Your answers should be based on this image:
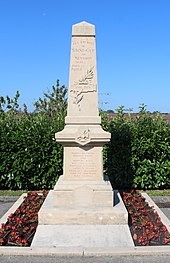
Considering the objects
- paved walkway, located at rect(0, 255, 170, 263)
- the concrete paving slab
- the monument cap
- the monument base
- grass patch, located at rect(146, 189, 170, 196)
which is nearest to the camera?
paved walkway, located at rect(0, 255, 170, 263)

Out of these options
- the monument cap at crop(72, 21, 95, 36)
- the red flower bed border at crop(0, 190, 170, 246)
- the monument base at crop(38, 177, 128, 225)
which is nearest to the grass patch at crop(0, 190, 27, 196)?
the red flower bed border at crop(0, 190, 170, 246)

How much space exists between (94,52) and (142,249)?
3.43 m

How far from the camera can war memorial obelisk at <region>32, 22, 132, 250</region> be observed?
4.52m

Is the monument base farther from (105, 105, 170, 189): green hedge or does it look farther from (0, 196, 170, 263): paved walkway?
(105, 105, 170, 189): green hedge

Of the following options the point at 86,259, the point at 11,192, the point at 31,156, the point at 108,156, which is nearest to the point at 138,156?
the point at 108,156

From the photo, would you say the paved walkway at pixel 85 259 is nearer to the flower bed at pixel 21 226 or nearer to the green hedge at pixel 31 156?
the flower bed at pixel 21 226

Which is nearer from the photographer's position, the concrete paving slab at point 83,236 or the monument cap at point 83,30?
the concrete paving slab at point 83,236

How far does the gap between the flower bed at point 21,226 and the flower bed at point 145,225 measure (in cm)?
160

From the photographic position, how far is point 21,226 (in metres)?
4.85

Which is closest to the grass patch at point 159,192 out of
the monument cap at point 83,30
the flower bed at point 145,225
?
the flower bed at point 145,225

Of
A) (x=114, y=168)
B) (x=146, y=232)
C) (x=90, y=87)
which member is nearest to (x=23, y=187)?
(x=114, y=168)

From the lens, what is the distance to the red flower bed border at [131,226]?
429 centimetres

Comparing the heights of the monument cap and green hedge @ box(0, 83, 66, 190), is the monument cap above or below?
above

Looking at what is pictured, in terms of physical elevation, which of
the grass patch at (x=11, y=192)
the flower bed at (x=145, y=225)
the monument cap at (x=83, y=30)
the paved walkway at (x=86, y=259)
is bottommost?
the grass patch at (x=11, y=192)
